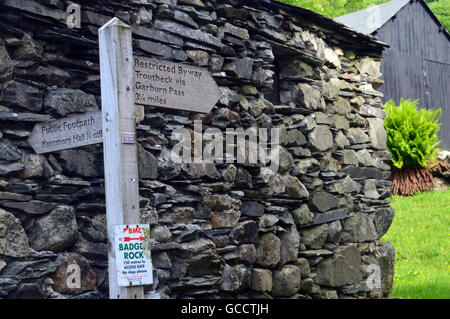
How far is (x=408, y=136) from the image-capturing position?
Answer: 594 inches

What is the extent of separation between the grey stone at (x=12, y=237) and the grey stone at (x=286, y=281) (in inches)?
106

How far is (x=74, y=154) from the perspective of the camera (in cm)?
441

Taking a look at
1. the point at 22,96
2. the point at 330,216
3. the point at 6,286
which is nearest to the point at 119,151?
the point at 22,96

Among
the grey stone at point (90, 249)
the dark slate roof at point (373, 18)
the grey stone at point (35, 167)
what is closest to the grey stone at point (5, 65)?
the grey stone at point (35, 167)

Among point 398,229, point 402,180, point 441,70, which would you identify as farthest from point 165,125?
point 441,70

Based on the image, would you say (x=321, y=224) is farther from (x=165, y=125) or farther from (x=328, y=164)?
(x=165, y=125)

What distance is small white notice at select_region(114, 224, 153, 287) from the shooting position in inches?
141

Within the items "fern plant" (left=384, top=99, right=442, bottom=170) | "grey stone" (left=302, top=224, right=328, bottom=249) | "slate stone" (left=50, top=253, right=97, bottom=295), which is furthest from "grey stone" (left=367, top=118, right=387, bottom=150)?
"fern plant" (left=384, top=99, right=442, bottom=170)

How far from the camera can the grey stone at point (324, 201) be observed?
21.9 feet

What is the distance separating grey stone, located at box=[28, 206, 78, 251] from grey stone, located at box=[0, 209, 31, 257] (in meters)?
0.08

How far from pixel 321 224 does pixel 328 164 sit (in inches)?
28.8

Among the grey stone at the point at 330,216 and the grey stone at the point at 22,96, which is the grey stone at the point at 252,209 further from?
the grey stone at the point at 22,96

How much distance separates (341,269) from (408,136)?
9013mm
